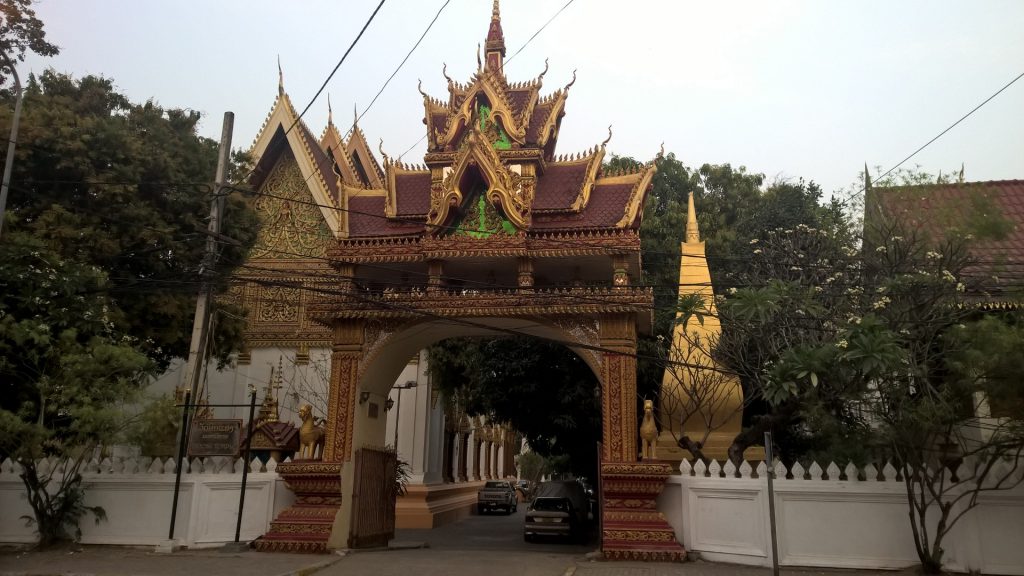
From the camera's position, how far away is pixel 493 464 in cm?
4409

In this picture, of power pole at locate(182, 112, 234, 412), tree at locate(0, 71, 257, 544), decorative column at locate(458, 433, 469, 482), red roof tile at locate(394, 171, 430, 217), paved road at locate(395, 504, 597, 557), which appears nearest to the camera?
tree at locate(0, 71, 257, 544)

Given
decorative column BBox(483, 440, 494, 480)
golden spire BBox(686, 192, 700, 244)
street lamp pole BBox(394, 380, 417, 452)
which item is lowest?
decorative column BBox(483, 440, 494, 480)

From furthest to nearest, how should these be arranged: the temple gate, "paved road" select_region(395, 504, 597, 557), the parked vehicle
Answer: the parked vehicle
"paved road" select_region(395, 504, 597, 557)
the temple gate

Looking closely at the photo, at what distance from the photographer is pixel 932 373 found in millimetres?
12406

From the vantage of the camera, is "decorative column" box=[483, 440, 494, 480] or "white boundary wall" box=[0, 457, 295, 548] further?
"decorative column" box=[483, 440, 494, 480]

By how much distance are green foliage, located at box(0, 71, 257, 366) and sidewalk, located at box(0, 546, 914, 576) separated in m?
4.51

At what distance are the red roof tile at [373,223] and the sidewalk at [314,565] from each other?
633 centimetres

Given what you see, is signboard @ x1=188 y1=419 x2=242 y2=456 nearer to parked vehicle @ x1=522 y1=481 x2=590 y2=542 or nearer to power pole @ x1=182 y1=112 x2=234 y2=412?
power pole @ x1=182 y1=112 x2=234 y2=412

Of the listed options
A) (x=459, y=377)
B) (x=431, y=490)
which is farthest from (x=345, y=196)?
(x=431, y=490)

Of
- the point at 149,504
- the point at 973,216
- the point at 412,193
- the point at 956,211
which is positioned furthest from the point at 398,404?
the point at 973,216

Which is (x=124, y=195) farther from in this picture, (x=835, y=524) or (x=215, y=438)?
(x=835, y=524)

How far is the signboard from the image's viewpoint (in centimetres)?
1297

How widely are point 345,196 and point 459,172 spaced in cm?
273

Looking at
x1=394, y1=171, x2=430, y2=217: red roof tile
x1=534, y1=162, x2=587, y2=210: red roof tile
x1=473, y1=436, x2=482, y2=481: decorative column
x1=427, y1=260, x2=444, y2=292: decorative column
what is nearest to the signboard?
x1=427, y1=260, x2=444, y2=292: decorative column
